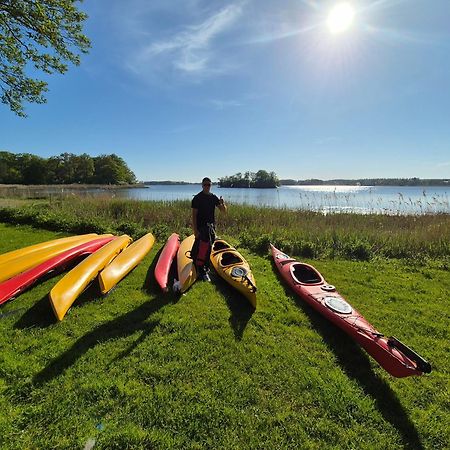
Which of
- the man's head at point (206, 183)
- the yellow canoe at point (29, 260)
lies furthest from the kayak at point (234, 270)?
the yellow canoe at point (29, 260)

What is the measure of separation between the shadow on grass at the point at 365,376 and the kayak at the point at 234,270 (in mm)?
878

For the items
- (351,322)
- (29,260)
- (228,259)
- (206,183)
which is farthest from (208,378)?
(29,260)

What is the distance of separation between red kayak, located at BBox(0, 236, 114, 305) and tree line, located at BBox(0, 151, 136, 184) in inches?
2425

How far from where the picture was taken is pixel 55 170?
63656 millimetres

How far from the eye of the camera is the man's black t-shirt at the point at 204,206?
4898mm

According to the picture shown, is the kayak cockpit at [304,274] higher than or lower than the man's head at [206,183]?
lower

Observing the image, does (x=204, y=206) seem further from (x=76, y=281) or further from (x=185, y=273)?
(x=76, y=281)

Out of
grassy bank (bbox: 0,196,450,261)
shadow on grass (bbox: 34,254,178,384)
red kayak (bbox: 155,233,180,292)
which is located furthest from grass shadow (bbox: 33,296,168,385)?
grassy bank (bbox: 0,196,450,261)

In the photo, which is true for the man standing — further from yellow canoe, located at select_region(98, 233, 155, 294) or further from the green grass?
yellow canoe, located at select_region(98, 233, 155, 294)

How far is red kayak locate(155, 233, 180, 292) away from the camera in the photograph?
4976 millimetres

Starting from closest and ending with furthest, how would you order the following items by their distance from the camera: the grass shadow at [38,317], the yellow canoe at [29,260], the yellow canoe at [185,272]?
the grass shadow at [38,317], the yellow canoe at [185,272], the yellow canoe at [29,260]

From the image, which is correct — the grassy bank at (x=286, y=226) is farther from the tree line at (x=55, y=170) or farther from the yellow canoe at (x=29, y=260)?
the tree line at (x=55, y=170)

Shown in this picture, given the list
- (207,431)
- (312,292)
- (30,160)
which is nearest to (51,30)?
(312,292)

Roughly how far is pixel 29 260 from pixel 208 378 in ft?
14.9
